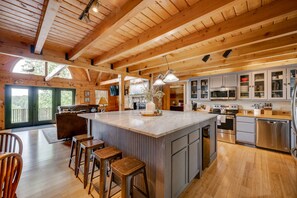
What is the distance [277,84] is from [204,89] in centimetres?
191

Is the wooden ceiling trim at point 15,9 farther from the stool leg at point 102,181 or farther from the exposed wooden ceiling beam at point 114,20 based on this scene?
the stool leg at point 102,181

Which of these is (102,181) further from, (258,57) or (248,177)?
(258,57)

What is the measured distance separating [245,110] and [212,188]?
10.7ft

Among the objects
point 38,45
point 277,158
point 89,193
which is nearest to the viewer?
point 89,193

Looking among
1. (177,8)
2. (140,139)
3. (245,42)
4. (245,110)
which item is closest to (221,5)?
(177,8)

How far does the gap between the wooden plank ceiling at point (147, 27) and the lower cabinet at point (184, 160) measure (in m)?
1.58

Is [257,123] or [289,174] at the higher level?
[257,123]

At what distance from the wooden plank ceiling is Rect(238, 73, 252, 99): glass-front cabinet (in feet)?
2.50

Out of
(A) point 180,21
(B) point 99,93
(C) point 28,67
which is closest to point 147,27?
(A) point 180,21

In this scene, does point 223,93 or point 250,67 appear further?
point 223,93

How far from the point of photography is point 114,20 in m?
1.71

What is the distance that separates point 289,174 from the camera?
2.26 metres

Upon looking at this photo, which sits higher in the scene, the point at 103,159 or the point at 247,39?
the point at 247,39

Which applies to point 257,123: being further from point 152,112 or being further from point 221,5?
point 221,5
